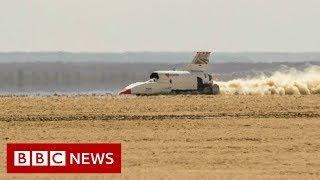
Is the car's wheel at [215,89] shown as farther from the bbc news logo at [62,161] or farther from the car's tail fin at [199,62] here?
the bbc news logo at [62,161]

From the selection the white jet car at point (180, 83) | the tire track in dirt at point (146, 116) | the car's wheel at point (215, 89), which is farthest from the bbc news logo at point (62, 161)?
the car's wheel at point (215, 89)

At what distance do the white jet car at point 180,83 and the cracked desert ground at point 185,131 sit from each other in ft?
23.0

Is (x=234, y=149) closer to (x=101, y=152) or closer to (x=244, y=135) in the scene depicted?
(x=244, y=135)

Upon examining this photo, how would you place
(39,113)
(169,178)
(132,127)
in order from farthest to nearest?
1. (39,113)
2. (132,127)
3. (169,178)

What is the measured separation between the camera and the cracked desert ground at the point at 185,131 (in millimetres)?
28266

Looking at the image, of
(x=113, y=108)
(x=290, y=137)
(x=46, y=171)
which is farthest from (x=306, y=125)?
(x=46, y=171)

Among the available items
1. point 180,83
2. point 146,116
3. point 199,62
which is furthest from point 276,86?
point 146,116

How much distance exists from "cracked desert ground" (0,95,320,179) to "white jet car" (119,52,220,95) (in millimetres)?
7021

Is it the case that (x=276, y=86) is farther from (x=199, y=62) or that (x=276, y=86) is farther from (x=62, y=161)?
(x=62, y=161)

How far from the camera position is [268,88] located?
68.1 m

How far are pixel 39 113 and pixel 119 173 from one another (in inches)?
777

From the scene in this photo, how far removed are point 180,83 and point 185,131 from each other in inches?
1128

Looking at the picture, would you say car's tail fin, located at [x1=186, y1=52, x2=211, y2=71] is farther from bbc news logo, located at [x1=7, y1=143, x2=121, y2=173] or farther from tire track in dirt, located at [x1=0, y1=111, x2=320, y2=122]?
bbc news logo, located at [x1=7, y1=143, x2=121, y2=173]

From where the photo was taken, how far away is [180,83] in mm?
66625
